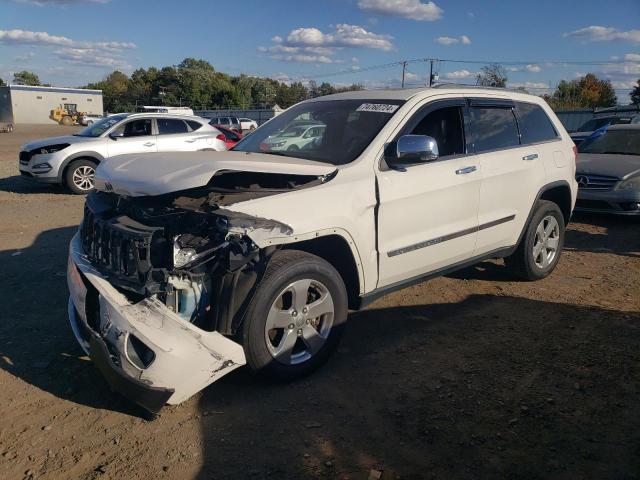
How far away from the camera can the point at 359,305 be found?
12.8 feet

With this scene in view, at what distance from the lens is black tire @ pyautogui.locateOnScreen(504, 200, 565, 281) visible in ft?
17.5

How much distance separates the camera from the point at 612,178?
853 cm

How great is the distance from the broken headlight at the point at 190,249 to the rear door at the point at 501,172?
2.53 metres

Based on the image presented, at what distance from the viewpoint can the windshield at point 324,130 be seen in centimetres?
410

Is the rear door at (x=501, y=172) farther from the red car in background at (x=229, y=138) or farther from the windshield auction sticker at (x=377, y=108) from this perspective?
the red car in background at (x=229, y=138)

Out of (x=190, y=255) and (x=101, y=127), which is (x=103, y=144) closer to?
(x=101, y=127)

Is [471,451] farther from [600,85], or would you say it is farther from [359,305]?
[600,85]

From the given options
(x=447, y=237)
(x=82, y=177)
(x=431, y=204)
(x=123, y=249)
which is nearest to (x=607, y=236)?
(x=447, y=237)

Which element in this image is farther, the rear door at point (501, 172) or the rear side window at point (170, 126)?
the rear side window at point (170, 126)

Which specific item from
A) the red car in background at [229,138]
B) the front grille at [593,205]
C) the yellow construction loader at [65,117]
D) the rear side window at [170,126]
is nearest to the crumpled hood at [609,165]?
the front grille at [593,205]

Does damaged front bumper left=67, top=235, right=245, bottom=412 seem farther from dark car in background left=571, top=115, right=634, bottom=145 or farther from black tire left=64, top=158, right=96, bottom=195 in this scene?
dark car in background left=571, top=115, right=634, bottom=145

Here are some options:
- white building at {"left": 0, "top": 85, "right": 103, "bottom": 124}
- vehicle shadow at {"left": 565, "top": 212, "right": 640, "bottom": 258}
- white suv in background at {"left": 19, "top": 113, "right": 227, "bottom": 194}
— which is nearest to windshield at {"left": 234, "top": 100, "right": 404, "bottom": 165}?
vehicle shadow at {"left": 565, "top": 212, "right": 640, "bottom": 258}

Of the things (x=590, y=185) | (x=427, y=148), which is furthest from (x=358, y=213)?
(x=590, y=185)

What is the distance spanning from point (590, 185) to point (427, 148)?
618cm
